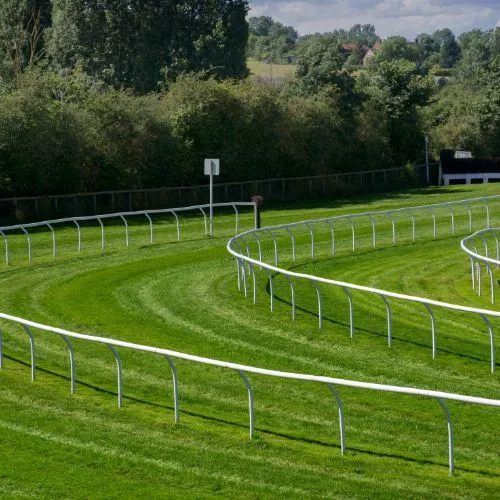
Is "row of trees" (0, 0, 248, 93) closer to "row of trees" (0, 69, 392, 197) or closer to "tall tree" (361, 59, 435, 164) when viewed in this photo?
"row of trees" (0, 69, 392, 197)

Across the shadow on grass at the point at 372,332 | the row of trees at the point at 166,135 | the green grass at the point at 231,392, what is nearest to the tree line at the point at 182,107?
the row of trees at the point at 166,135

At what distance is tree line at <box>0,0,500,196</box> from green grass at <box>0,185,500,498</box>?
13188mm

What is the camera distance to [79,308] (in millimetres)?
20578

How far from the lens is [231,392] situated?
14094 millimetres

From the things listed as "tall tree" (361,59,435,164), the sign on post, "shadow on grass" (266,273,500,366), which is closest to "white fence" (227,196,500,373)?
"shadow on grass" (266,273,500,366)

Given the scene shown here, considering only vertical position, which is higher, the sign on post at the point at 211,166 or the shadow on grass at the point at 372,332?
the sign on post at the point at 211,166

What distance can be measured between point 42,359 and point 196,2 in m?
50.7

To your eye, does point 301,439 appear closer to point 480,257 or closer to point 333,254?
point 480,257

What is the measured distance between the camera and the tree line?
38406 mm

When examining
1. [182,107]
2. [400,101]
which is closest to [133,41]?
[400,101]

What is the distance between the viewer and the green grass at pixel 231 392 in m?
10.6

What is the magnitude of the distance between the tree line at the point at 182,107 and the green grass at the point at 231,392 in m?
13.2

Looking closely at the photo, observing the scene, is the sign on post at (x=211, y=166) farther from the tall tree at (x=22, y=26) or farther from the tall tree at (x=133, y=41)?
the tall tree at (x=133, y=41)

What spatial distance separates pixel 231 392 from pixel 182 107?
101 feet
